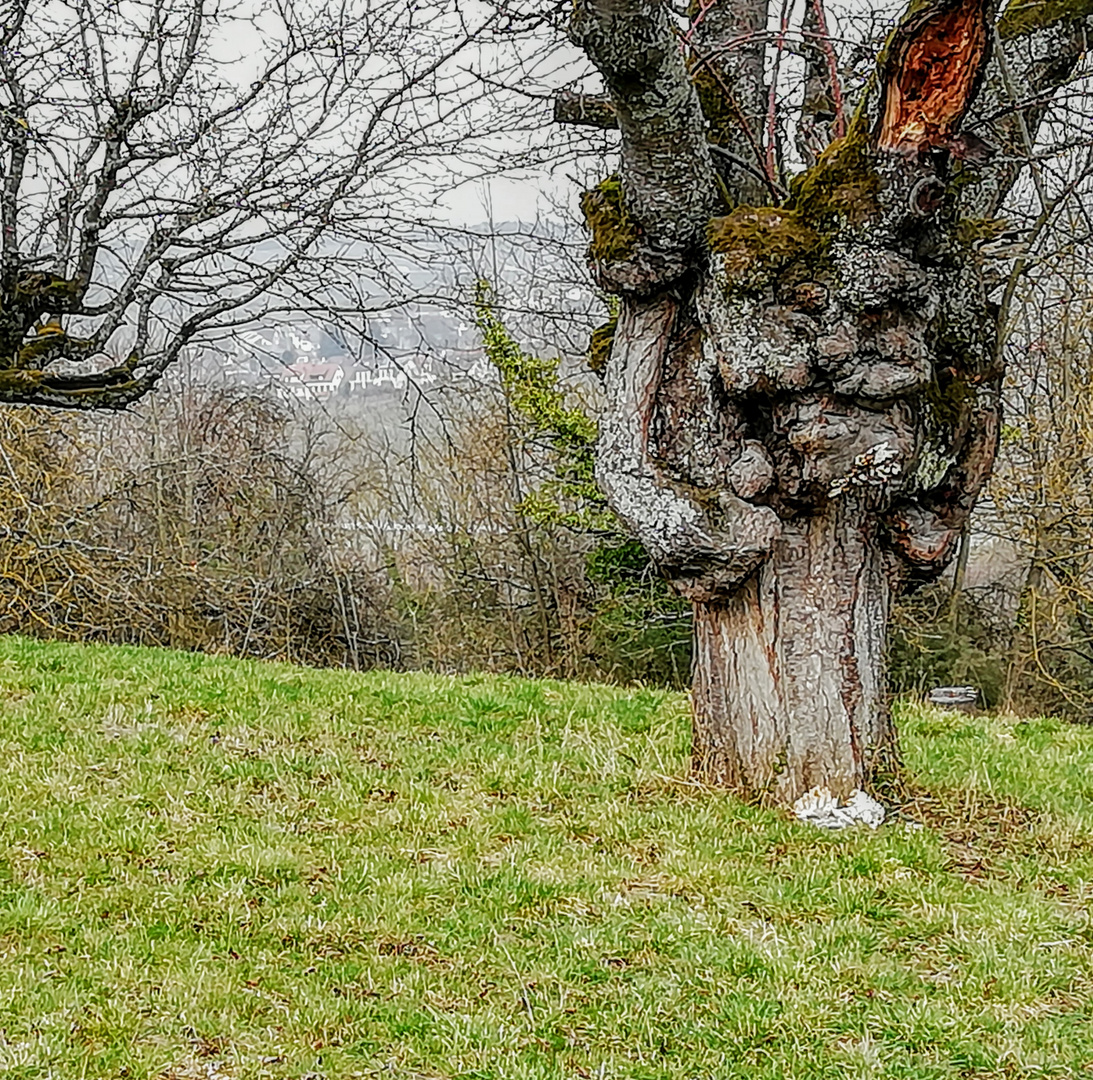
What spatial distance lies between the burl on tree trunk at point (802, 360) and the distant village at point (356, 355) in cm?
255

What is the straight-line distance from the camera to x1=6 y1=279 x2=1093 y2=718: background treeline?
13094 mm

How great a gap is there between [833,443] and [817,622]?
89 centimetres

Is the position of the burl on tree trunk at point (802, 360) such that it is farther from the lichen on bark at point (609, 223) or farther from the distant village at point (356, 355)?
the distant village at point (356, 355)

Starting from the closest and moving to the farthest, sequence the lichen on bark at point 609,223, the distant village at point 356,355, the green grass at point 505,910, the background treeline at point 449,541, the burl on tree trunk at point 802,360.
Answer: the green grass at point 505,910 → the burl on tree trunk at point 802,360 → the lichen on bark at point 609,223 → the distant village at point 356,355 → the background treeline at point 449,541

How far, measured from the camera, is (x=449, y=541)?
16.6 metres

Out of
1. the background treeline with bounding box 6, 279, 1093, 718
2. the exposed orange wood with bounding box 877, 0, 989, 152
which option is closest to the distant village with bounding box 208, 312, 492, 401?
the background treeline with bounding box 6, 279, 1093, 718

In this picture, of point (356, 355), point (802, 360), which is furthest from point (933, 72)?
point (356, 355)

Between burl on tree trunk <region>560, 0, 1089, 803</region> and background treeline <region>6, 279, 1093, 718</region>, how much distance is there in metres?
7.22

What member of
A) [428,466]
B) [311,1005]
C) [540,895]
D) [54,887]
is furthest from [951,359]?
[428,466]

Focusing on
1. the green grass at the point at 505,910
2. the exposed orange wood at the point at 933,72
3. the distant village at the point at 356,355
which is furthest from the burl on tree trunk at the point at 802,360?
the distant village at the point at 356,355

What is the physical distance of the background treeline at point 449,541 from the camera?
1309cm

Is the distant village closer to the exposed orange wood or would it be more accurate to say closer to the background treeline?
the background treeline

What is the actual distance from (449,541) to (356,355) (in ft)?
29.3

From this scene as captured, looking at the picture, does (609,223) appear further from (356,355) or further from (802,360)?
(356,355)
